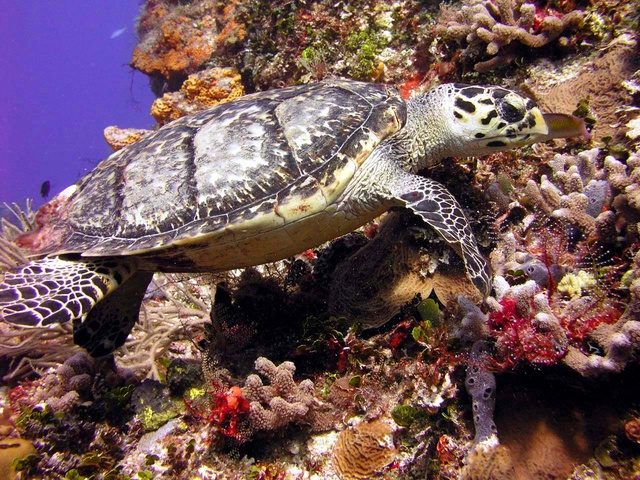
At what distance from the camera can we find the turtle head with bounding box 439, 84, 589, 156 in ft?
9.85

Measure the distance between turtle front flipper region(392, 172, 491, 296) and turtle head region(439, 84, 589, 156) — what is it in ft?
2.19

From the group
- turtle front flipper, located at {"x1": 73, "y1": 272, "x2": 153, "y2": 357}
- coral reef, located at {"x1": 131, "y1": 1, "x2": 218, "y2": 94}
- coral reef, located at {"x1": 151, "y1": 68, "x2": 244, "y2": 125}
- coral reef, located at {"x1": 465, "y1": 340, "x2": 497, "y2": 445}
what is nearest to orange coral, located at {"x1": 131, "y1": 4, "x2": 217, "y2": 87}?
coral reef, located at {"x1": 131, "y1": 1, "x2": 218, "y2": 94}

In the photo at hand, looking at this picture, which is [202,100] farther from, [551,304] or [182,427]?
[551,304]

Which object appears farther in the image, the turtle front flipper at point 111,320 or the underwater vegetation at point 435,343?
the turtle front flipper at point 111,320

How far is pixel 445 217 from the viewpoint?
8.62 ft

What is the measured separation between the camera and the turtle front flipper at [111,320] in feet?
11.7

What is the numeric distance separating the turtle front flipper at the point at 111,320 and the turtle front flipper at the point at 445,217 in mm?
2809

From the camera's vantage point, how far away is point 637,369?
5.78ft

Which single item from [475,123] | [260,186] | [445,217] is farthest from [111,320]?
[475,123]

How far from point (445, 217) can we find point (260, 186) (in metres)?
1.50

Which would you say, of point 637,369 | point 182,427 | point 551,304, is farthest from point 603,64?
point 182,427

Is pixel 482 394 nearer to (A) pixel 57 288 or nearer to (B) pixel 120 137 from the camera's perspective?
(A) pixel 57 288

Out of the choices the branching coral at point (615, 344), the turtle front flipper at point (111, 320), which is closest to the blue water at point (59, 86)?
the turtle front flipper at point (111, 320)

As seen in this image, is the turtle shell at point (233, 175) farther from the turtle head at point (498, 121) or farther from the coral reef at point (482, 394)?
the coral reef at point (482, 394)
